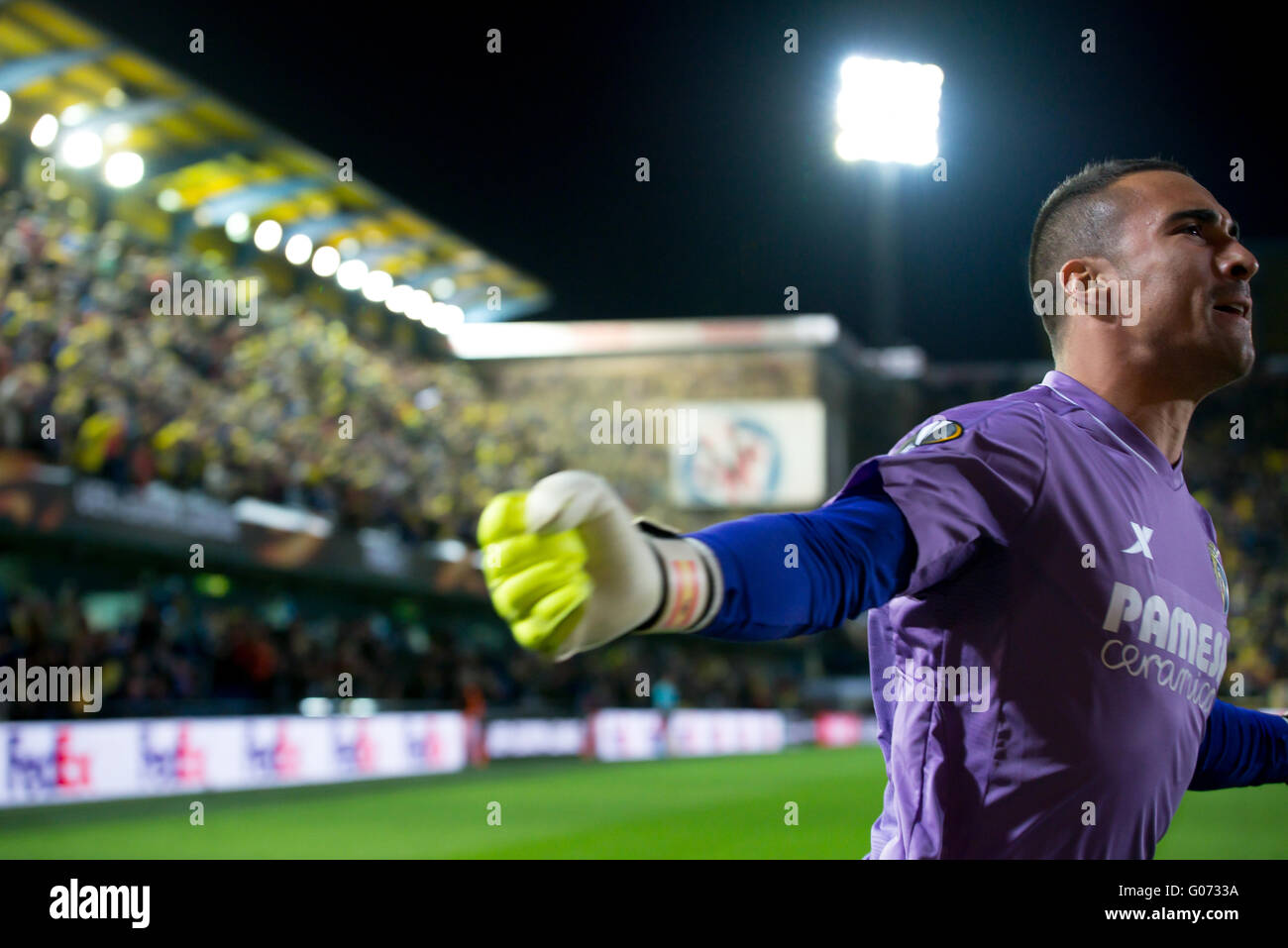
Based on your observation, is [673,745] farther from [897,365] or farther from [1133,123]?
[897,365]

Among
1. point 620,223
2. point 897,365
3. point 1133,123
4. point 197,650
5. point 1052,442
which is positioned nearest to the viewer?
point 1052,442

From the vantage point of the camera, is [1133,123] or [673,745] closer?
[1133,123]

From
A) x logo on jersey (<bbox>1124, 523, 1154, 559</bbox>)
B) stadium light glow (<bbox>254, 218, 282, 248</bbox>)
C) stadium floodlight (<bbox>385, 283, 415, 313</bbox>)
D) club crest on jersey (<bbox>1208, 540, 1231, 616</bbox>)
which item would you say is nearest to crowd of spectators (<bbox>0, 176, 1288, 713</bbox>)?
stadium light glow (<bbox>254, 218, 282, 248</bbox>)

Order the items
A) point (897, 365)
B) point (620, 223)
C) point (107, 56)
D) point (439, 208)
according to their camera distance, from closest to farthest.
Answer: point (107, 56)
point (620, 223)
point (439, 208)
point (897, 365)

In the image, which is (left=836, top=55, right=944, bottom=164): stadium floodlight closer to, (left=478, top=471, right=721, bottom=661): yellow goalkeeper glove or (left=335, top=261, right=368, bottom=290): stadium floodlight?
(left=478, top=471, right=721, bottom=661): yellow goalkeeper glove

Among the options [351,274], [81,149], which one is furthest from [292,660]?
[351,274]

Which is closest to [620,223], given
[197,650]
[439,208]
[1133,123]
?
[439,208]

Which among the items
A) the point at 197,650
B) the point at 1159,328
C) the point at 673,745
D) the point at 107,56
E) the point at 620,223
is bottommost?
the point at 673,745

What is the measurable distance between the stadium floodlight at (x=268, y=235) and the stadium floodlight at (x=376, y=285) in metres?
3.62

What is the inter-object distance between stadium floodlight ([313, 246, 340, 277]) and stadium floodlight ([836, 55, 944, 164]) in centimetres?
2297

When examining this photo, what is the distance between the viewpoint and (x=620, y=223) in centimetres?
2859

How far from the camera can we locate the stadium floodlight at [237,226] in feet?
101

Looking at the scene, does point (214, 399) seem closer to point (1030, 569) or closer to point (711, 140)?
point (711, 140)

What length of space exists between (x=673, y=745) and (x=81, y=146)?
1657 cm
